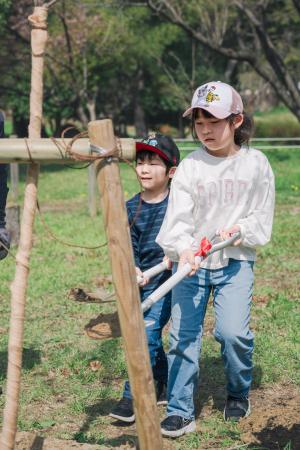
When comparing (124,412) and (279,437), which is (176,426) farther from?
(279,437)

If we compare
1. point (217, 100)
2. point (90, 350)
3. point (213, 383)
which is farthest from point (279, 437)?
point (90, 350)

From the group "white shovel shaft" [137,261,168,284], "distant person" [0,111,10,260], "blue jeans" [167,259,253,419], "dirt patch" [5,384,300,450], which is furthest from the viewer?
"distant person" [0,111,10,260]

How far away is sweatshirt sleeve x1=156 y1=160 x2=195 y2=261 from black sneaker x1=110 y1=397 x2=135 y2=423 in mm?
860

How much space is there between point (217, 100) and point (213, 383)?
72.7 inches

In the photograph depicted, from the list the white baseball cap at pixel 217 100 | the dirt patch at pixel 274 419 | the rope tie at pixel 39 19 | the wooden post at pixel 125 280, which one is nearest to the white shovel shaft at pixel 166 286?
the wooden post at pixel 125 280

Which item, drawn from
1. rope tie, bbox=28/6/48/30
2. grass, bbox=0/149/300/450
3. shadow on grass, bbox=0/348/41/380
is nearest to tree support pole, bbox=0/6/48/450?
rope tie, bbox=28/6/48/30

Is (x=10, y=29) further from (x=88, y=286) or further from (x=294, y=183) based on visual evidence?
(x=88, y=286)

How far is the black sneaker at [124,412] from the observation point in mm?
4277

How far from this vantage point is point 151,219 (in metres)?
4.37

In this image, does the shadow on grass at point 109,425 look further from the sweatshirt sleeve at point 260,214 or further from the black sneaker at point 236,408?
the sweatshirt sleeve at point 260,214

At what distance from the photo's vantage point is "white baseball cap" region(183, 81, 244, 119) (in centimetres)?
389

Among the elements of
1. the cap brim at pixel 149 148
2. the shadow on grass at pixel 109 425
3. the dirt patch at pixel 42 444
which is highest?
the cap brim at pixel 149 148

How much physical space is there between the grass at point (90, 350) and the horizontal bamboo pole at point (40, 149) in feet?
4.43

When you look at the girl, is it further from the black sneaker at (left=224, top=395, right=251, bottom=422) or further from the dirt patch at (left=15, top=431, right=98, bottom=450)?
the dirt patch at (left=15, top=431, right=98, bottom=450)
